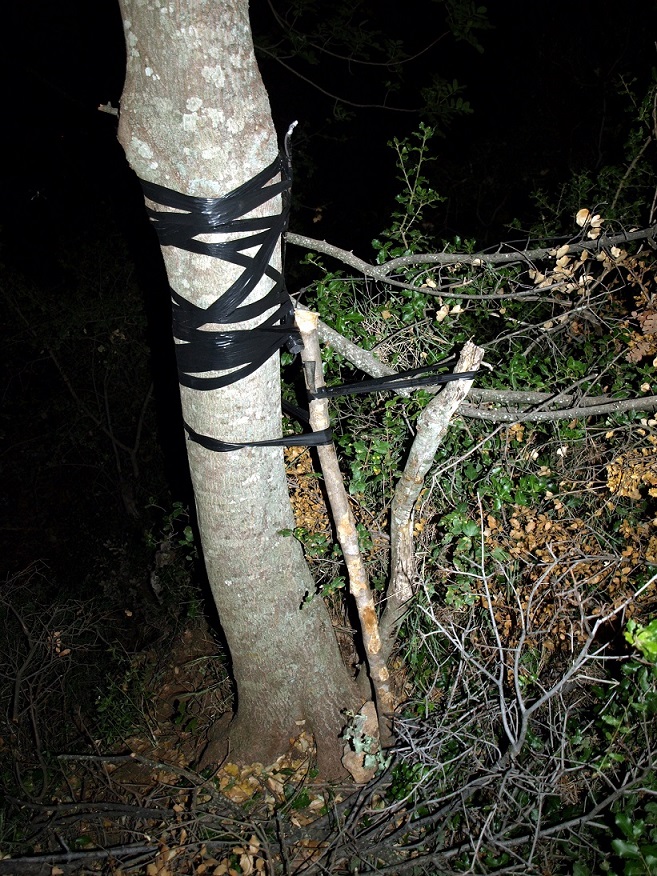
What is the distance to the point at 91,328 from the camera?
23.4ft

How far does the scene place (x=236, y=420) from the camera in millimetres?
2320

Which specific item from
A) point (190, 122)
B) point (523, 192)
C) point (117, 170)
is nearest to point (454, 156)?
point (523, 192)

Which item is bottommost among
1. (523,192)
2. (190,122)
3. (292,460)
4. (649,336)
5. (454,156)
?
(292,460)

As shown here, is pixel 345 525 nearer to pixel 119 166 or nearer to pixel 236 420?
pixel 236 420

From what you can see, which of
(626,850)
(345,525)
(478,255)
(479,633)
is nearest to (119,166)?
(478,255)

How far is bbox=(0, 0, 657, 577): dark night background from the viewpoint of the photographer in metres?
6.96

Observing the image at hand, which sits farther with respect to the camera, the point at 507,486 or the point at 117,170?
the point at 117,170

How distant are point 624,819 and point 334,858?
121 cm

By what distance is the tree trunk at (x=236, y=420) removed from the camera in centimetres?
183

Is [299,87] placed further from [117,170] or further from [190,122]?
[190,122]

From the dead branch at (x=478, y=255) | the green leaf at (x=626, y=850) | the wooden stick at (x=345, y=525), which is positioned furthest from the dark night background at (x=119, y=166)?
the green leaf at (x=626, y=850)

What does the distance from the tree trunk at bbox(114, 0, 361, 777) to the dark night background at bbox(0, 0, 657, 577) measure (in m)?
3.35

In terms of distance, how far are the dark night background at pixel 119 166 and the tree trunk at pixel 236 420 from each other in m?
3.35

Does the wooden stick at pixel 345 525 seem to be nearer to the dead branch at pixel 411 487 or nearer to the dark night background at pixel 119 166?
the dead branch at pixel 411 487
